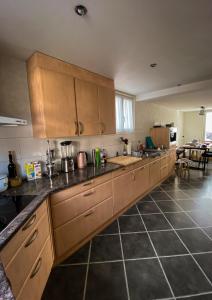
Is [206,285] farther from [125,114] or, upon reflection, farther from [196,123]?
[196,123]

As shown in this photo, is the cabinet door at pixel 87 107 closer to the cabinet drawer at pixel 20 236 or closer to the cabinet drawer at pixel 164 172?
the cabinet drawer at pixel 20 236

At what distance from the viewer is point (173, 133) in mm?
4293

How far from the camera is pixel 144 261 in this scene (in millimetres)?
1572

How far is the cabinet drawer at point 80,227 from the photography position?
1538 mm

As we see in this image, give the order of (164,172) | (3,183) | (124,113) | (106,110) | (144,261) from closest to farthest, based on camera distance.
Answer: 1. (3,183)
2. (144,261)
3. (106,110)
4. (124,113)
5. (164,172)

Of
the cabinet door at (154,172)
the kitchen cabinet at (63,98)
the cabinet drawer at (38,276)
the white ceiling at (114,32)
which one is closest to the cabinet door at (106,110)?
the kitchen cabinet at (63,98)

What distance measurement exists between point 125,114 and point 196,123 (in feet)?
17.2

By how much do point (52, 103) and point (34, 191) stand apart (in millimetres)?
987

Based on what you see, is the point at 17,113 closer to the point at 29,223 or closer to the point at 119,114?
the point at 29,223

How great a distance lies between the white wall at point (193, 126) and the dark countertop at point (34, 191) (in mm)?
6622

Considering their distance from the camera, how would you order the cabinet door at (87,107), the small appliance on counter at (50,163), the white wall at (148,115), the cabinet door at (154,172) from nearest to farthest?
1. the small appliance on counter at (50,163)
2. the cabinet door at (87,107)
3. the cabinet door at (154,172)
4. the white wall at (148,115)

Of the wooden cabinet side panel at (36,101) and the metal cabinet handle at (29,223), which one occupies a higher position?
→ the wooden cabinet side panel at (36,101)

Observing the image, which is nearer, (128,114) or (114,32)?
(114,32)

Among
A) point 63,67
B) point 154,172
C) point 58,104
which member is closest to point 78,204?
point 58,104
